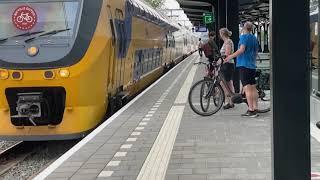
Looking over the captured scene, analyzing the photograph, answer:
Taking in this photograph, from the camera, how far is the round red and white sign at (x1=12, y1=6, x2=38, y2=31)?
9.92m

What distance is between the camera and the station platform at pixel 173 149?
639 cm

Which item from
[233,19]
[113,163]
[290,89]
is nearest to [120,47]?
[113,163]

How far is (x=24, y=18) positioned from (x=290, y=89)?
6552 millimetres

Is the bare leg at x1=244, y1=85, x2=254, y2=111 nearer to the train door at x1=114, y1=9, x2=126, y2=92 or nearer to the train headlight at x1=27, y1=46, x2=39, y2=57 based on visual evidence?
the train door at x1=114, y1=9, x2=126, y2=92

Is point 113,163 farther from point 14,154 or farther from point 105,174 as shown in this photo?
point 14,154

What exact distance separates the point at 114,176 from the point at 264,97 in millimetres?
6633

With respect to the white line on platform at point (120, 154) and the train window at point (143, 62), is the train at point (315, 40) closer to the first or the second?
the white line on platform at point (120, 154)

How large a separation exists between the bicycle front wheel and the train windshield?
8.68ft

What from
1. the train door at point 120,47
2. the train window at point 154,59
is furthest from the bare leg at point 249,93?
the train window at point 154,59

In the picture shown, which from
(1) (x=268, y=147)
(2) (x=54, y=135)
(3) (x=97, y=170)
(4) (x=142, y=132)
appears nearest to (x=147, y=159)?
(3) (x=97, y=170)

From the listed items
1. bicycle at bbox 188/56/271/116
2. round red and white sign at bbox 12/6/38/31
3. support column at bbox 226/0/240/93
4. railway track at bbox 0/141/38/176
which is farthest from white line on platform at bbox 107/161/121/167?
support column at bbox 226/0/240/93

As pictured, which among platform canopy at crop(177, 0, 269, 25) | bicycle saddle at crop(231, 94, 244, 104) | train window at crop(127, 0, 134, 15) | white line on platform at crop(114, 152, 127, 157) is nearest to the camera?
white line on platform at crop(114, 152, 127, 157)

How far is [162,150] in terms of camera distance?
768 centimetres

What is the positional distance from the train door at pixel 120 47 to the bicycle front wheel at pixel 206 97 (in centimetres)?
175
